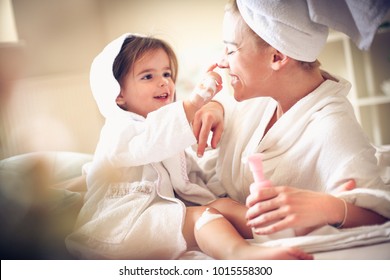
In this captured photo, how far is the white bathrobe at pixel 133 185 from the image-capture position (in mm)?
867

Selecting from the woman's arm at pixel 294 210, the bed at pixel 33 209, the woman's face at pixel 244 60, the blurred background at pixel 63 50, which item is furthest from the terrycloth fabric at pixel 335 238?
the blurred background at pixel 63 50

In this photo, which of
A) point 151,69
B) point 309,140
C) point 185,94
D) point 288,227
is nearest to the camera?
point 288,227

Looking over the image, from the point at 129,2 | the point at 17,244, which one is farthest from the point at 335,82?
the point at 17,244

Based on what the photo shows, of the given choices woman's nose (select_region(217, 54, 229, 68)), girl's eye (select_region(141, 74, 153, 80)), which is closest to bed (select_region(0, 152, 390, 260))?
girl's eye (select_region(141, 74, 153, 80))

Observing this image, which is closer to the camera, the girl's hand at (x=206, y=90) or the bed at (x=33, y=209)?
the girl's hand at (x=206, y=90)

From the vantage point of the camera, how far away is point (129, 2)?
39.6 inches

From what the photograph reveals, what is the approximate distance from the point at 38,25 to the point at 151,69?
0.97 ft

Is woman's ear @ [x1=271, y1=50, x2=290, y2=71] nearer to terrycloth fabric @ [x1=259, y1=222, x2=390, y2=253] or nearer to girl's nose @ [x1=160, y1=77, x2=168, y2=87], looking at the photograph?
girl's nose @ [x1=160, y1=77, x2=168, y2=87]

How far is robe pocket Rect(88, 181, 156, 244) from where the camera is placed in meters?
0.88

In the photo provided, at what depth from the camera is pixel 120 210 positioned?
0.90 m

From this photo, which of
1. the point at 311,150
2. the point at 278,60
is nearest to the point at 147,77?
the point at 278,60

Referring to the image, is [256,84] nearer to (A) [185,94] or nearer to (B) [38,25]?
(A) [185,94]

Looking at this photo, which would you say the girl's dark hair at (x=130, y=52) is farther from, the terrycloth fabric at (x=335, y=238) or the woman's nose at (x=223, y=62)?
the terrycloth fabric at (x=335, y=238)

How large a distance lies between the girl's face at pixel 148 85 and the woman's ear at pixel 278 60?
0.79 ft
